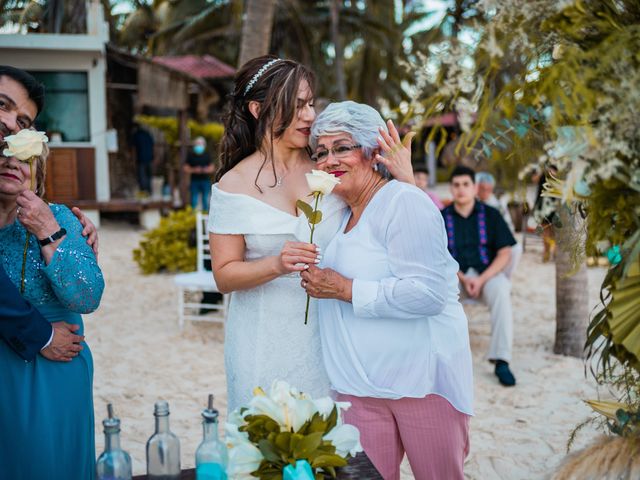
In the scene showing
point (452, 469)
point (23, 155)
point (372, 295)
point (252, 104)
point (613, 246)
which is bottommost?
point (452, 469)

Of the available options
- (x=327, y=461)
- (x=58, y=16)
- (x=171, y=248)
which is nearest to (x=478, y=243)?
(x=327, y=461)

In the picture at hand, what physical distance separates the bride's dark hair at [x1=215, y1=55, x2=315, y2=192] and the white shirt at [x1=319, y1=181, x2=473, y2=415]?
1.67 ft

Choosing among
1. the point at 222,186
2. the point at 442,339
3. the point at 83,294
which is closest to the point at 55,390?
the point at 83,294

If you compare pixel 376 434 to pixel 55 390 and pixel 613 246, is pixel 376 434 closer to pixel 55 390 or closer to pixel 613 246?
pixel 55 390

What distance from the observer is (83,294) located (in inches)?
93.7

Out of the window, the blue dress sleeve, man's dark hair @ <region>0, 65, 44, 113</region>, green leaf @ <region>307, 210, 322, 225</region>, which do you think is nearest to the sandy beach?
green leaf @ <region>307, 210, 322, 225</region>

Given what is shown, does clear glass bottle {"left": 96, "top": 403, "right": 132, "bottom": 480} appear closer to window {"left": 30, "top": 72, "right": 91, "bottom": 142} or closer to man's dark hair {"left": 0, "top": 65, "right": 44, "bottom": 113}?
man's dark hair {"left": 0, "top": 65, "right": 44, "bottom": 113}

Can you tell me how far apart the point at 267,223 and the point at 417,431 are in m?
0.98

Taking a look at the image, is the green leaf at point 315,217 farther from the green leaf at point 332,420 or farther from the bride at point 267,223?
the green leaf at point 332,420

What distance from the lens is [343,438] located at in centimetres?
186

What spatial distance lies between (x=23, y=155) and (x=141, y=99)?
1496 cm

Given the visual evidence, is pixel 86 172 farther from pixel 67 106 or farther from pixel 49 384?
pixel 49 384

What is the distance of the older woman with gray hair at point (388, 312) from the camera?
2568 mm

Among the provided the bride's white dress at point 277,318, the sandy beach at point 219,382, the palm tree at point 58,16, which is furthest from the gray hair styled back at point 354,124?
the palm tree at point 58,16
